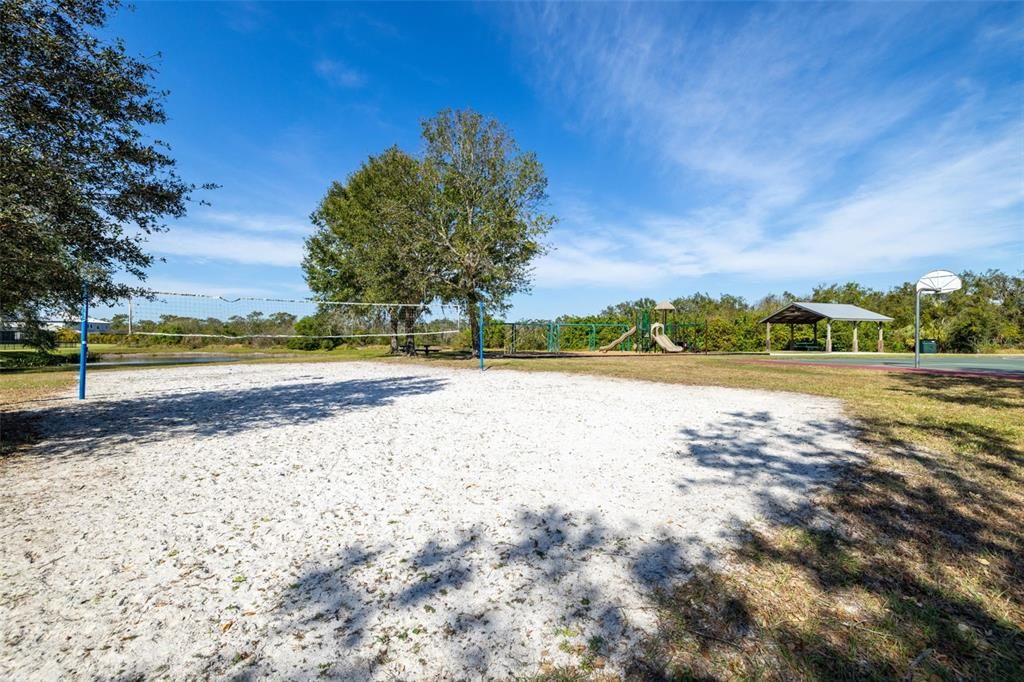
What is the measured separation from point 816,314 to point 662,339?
27.8 ft

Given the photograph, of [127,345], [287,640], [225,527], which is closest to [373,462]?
[225,527]

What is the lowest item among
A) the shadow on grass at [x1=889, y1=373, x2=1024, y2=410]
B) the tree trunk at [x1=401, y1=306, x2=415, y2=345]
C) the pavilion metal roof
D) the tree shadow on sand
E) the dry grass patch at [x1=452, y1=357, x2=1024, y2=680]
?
the tree shadow on sand

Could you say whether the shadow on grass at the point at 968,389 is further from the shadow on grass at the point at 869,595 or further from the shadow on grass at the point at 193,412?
the shadow on grass at the point at 193,412

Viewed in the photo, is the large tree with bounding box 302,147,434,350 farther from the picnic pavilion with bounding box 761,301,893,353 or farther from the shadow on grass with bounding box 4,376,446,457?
the picnic pavilion with bounding box 761,301,893,353

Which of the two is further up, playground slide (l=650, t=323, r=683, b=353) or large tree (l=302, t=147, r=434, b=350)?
large tree (l=302, t=147, r=434, b=350)

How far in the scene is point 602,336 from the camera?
97.7ft

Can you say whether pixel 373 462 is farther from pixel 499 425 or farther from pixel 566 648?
pixel 566 648

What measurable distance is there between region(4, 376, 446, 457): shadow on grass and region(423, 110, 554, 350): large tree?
33.9 ft

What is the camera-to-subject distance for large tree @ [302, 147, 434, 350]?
1978cm

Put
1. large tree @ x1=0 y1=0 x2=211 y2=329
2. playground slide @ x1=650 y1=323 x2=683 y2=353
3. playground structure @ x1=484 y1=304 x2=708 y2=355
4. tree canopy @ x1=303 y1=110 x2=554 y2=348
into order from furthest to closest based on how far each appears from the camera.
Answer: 1. playground structure @ x1=484 y1=304 x2=708 y2=355
2. playground slide @ x1=650 y1=323 x2=683 y2=353
3. tree canopy @ x1=303 y1=110 x2=554 y2=348
4. large tree @ x1=0 y1=0 x2=211 y2=329

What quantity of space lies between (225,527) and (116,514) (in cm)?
92

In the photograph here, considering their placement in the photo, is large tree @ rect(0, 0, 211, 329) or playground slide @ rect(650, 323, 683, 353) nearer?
large tree @ rect(0, 0, 211, 329)

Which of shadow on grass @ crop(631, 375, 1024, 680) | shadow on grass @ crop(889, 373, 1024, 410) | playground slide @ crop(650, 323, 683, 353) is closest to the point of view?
shadow on grass @ crop(631, 375, 1024, 680)

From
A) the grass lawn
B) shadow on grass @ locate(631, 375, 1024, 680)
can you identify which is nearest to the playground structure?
the grass lawn
